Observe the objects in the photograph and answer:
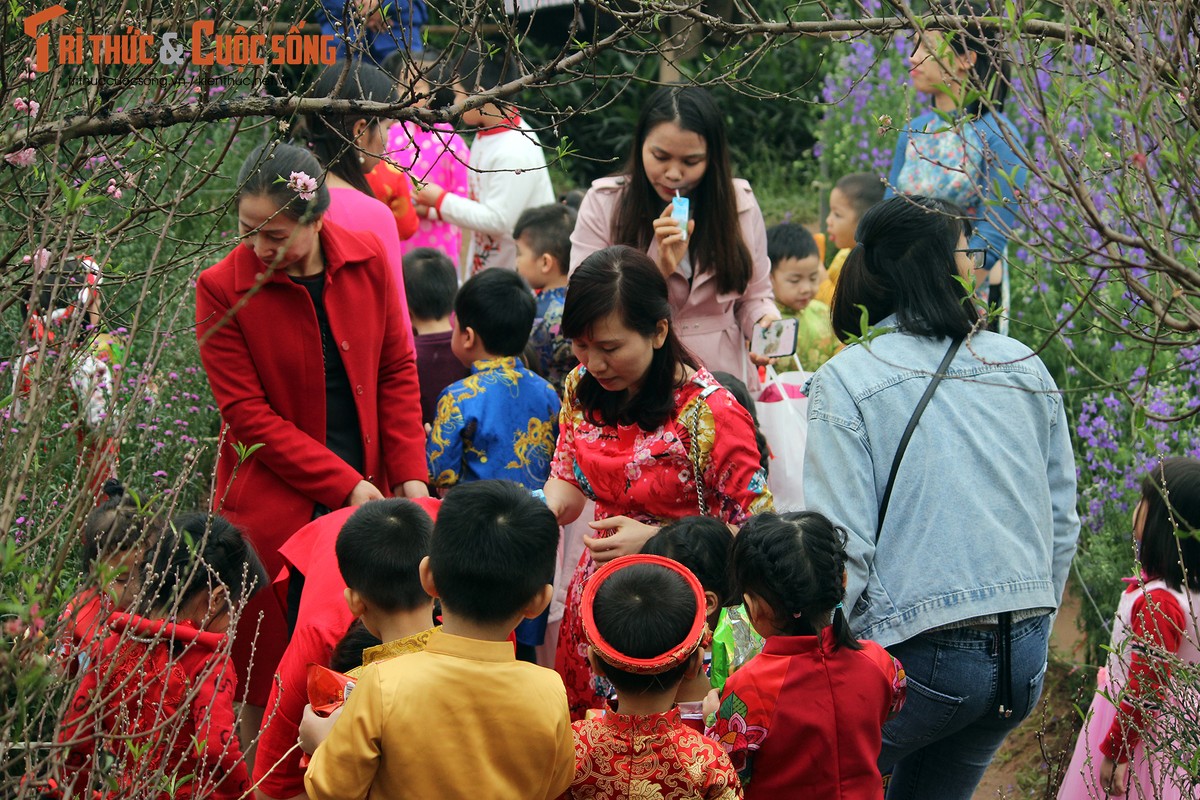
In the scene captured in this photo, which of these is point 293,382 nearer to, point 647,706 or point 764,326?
point 764,326

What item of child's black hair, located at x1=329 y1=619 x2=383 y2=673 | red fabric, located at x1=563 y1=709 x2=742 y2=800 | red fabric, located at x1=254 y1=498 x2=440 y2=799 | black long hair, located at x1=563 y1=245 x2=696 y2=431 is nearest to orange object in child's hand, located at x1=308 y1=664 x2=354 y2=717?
red fabric, located at x1=254 y1=498 x2=440 y2=799

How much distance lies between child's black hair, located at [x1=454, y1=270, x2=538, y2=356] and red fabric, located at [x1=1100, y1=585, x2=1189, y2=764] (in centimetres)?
203

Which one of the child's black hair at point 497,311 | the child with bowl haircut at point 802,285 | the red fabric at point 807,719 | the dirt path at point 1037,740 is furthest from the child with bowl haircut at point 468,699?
the child with bowl haircut at point 802,285

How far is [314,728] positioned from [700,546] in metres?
1.00

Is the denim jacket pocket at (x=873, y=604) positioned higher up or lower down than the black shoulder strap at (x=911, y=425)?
lower down

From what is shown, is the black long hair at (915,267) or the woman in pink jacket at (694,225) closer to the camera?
the black long hair at (915,267)

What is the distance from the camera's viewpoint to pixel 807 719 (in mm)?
2588

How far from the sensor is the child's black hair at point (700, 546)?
9.79ft

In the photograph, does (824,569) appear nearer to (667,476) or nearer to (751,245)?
(667,476)

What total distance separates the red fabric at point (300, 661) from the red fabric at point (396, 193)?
2334 millimetres

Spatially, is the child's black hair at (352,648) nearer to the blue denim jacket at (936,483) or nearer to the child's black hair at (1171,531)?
the blue denim jacket at (936,483)

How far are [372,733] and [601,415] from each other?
1.27 metres

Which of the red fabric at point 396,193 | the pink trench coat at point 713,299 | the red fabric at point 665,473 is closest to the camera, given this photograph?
the red fabric at point 665,473

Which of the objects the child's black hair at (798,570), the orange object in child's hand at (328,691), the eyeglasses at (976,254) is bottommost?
the orange object in child's hand at (328,691)
